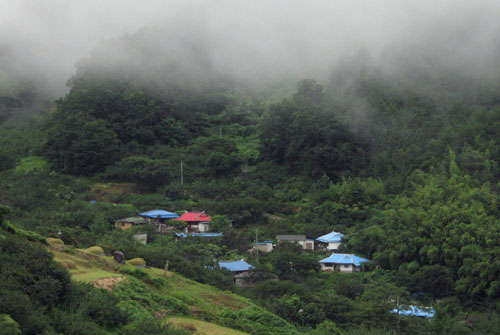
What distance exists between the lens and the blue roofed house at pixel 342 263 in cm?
2145

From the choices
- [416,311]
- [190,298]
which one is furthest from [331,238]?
[190,298]

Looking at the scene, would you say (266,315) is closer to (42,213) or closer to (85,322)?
(85,322)

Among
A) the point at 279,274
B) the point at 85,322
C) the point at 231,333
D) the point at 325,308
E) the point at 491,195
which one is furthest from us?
the point at 491,195

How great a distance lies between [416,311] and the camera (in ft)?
55.1

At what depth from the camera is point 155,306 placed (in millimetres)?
9984

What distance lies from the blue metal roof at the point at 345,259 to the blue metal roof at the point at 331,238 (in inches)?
63.9

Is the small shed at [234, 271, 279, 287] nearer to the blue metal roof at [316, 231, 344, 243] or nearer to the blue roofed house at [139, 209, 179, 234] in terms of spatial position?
the blue metal roof at [316, 231, 344, 243]

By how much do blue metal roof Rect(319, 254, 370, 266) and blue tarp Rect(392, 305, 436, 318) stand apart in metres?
4.45

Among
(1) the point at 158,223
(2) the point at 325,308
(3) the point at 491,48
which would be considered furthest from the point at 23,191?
(3) the point at 491,48

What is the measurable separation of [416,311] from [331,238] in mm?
7254

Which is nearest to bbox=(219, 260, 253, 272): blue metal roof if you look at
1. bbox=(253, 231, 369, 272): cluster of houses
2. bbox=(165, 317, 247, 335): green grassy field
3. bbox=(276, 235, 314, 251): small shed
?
bbox=(253, 231, 369, 272): cluster of houses

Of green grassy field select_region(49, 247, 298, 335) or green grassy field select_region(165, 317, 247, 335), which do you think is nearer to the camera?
green grassy field select_region(165, 317, 247, 335)

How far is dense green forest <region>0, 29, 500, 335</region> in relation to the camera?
58.4ft

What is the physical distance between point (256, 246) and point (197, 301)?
37.8 feet
